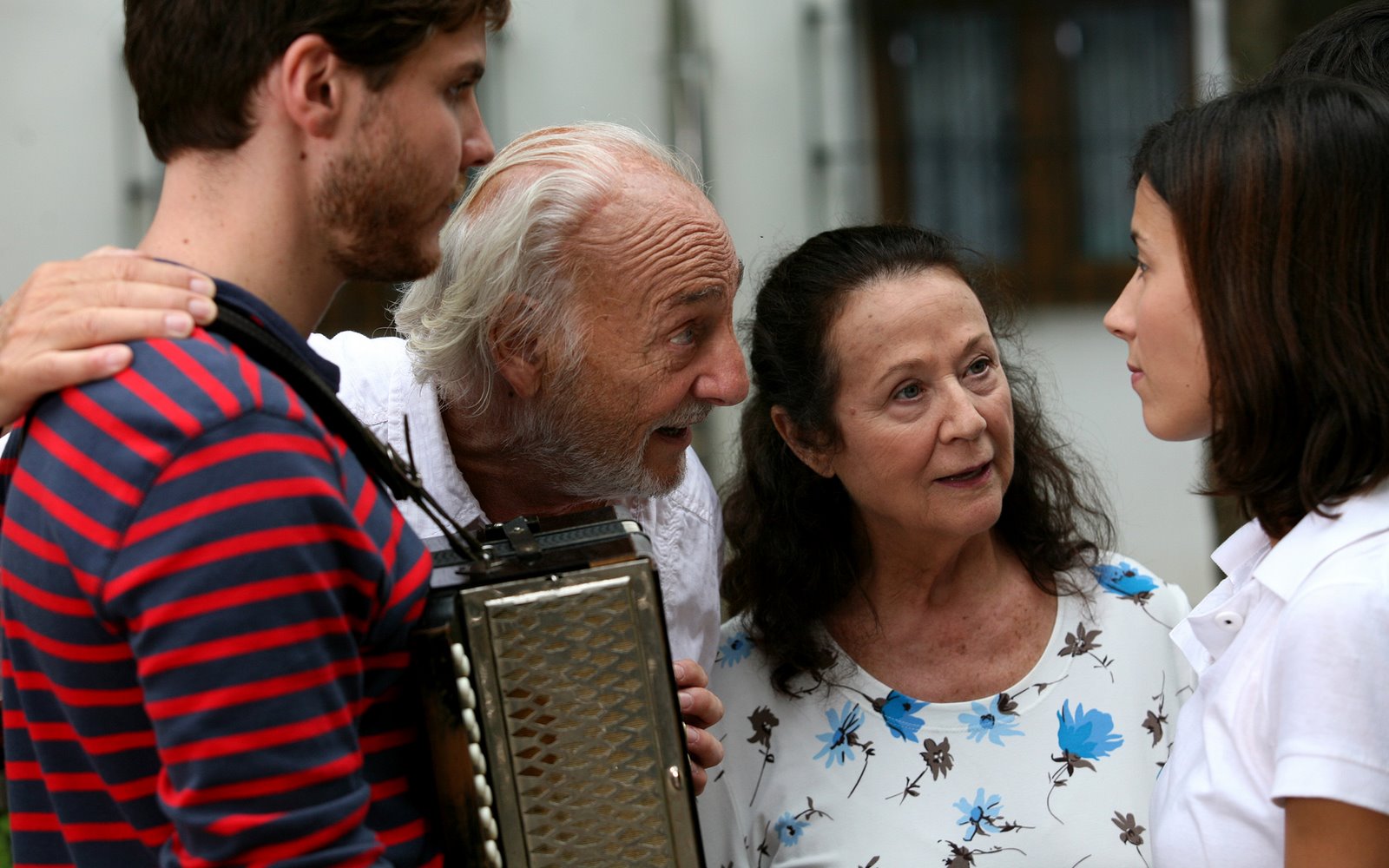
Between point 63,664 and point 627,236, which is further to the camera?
point 627,236

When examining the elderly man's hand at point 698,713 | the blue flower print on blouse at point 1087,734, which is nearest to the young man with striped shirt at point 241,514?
the elderly man's hand at point 698,713

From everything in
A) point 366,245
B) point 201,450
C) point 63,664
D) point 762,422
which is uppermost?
point 366,245

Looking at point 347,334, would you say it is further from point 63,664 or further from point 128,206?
point 128,206

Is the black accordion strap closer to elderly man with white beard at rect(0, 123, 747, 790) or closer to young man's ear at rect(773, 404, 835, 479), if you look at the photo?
elderly man with white beard at rect(0, 123, 747, 790)

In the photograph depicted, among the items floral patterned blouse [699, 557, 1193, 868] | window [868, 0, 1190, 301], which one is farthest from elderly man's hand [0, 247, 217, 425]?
window [868, 0, 1190, 301]

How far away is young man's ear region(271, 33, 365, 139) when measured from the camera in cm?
143

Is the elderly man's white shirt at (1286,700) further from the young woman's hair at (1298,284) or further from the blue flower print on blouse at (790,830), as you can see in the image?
the blue flower print on blouse at (790,830)

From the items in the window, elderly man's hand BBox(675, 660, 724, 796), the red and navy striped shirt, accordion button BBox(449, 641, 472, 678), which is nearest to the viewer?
the red and navy striped shirt

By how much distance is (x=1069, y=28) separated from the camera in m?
5.87

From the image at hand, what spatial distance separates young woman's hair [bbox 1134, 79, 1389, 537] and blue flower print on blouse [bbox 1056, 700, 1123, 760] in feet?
2.69

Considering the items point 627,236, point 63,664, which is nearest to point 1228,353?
point 627,236

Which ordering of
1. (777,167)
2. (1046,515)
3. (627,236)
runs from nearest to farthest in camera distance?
(627,236) → (1046,515) → (777,167)

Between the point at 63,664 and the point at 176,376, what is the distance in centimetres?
29

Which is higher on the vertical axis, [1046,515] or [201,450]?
[201,450]
